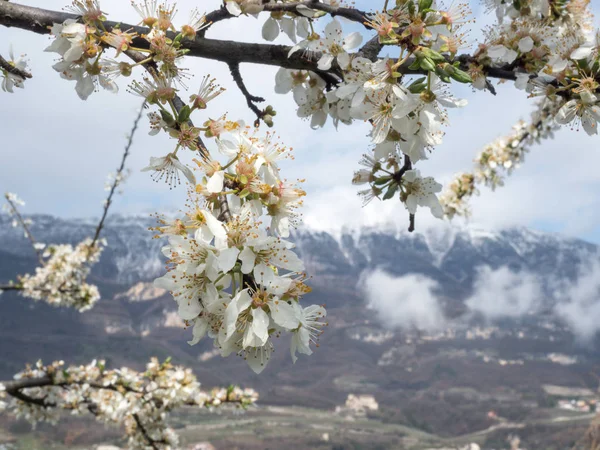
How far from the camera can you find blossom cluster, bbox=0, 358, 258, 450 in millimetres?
5820

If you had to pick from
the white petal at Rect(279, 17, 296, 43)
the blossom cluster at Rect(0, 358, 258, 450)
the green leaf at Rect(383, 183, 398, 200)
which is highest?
the white petal at Rect(279, 17, 296, 43)

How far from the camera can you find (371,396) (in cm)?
15500

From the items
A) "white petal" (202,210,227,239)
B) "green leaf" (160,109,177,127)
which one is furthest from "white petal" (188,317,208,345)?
"green leaf" (160,109,177,127)

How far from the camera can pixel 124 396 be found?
5.88 m

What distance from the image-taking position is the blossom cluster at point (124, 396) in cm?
582

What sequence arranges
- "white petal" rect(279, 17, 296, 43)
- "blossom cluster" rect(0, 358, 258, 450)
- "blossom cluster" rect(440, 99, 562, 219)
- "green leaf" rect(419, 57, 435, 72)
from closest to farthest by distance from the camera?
"green leaf" rect(419, 57, 435, 72)
"white petal" rect(279, 17, 296, 43)
"blossom cluster" rect(0, 358, 258, 450)
"blossom cluster" rect(440, 99, 562, 219)

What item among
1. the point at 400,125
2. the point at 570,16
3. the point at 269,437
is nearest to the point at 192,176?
the point at 400,125

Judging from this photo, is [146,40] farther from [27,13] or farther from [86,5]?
[27,13]

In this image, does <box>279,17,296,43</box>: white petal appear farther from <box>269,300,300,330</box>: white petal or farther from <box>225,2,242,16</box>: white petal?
<box>269,300,300,330</box>: white petal

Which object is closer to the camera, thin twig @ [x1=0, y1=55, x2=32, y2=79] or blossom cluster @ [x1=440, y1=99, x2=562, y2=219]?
thin twig @ [x1=0, y1=55, x2=32, y2=79]

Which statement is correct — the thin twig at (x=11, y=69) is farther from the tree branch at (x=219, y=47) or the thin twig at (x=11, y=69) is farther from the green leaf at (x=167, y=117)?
the green leaf at (x=167, y=117)

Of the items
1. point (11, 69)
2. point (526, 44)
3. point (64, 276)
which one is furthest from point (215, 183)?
point (64, 276)

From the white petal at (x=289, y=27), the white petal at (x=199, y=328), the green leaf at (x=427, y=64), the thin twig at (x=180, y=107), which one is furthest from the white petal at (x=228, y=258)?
the white petal at (x=289, y=27)

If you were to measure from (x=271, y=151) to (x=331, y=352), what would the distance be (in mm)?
206137
